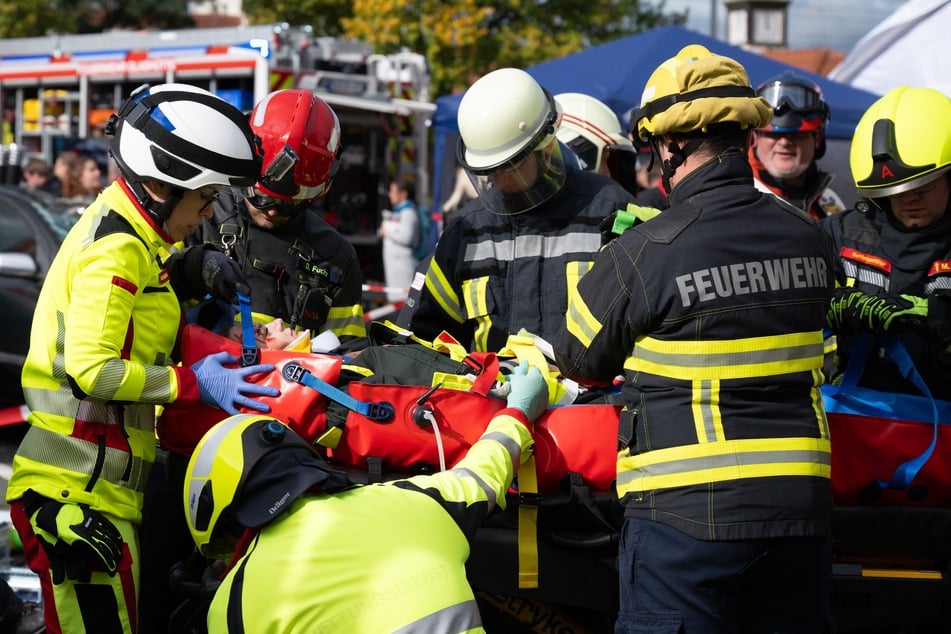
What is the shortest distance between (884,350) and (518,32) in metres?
19.7

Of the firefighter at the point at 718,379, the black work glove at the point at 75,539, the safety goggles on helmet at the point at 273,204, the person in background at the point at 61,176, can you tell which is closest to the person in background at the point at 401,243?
the person in background at the point at 61,176

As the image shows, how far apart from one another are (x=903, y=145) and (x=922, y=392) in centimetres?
75

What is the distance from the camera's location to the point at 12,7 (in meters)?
23.8

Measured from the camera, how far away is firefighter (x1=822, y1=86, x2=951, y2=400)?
9.83ft

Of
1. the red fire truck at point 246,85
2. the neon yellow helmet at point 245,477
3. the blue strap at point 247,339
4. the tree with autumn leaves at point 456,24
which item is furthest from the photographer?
the tree with autumn leaves at point 456,24

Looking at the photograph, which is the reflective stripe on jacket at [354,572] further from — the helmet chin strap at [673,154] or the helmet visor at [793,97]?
the helmet visor at [793,97]

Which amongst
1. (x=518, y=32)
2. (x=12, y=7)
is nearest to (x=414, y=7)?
(x=518, y=32)

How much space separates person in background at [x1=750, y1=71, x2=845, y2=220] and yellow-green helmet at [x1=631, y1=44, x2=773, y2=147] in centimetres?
211

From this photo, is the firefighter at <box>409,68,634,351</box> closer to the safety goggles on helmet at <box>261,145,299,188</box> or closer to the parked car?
the safety goggles on helmet at <box>261,145,299,188</box>

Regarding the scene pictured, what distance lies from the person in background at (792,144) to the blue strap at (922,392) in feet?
5.04

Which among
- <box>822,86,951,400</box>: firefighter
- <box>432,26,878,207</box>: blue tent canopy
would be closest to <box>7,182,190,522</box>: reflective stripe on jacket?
<box>822,86,951,400</box>: firefighter

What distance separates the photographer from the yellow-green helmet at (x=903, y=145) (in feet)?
10.2

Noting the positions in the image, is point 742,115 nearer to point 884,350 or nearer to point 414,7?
point 884,350

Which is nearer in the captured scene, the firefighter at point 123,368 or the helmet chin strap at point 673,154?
the helmet chin strap at point 673,154
